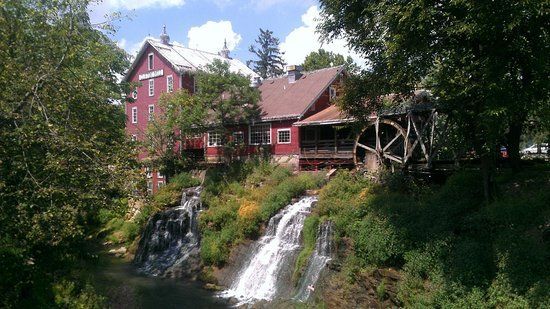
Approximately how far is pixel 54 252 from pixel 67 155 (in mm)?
2771

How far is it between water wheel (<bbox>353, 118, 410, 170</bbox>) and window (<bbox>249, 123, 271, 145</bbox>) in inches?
290

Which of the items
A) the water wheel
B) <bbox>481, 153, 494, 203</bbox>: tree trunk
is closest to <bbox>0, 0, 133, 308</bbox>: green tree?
<bbox>481, 153, 494, 203</bbox>: tree trunk

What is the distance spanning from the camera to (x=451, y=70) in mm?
12922

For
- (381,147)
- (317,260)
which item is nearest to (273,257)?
(317,260)

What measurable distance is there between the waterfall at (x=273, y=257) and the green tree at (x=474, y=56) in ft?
25.4

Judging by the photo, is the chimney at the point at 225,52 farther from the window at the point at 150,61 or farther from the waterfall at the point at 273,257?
the waterfall at the point at 273,257

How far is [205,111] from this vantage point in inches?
1185

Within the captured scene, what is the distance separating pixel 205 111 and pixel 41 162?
2033cm

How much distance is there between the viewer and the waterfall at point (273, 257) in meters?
18.3

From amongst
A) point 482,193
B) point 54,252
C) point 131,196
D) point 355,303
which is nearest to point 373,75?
point 482,193

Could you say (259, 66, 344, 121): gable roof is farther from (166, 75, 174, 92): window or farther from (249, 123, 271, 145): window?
(166, 75, 174, 92): window

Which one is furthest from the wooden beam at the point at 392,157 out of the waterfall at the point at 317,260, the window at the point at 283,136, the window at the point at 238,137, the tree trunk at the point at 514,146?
the window at the point at 238,137

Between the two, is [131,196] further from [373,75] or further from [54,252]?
[373,75]

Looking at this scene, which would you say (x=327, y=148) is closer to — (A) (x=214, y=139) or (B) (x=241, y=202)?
(B) (x=241, y=202)
